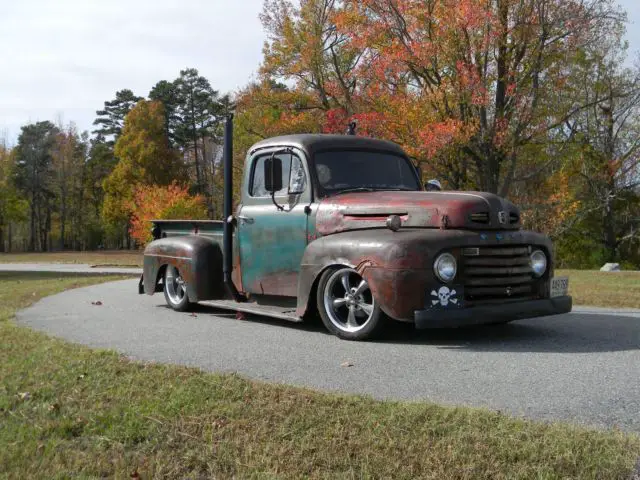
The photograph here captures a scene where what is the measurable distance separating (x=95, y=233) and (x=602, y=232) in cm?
5840

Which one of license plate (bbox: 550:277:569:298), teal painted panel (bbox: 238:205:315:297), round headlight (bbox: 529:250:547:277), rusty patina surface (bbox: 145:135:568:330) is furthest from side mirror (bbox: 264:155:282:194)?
license plate (bbox: 550:277:569:298)

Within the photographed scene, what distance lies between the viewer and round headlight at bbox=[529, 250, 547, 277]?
7.12 m

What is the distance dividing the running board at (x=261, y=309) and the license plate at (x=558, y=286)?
2.57 metres

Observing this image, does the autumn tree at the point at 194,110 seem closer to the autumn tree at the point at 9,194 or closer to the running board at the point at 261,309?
the autumn tree at the point at 9,194

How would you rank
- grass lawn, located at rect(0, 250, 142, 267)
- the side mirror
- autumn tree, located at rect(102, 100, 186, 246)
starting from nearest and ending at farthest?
the side mirror
grass lawn, located at rect(0, 250, 142, 267)
autumn tree, located at rect(102, 100, 186, 246)

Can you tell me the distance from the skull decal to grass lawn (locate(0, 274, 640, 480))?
2.10 metres

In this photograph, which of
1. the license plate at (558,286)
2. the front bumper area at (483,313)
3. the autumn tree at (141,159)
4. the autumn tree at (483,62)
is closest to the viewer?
the front bumper area at (483,313)

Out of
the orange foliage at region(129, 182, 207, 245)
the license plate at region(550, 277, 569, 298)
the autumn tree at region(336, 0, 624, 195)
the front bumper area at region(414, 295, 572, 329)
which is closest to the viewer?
the front bumper area at region(414, 295, 572, 329)

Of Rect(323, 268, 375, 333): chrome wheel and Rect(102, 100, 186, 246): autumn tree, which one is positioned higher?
Rect(102, 100, 186, 246): autumn tree

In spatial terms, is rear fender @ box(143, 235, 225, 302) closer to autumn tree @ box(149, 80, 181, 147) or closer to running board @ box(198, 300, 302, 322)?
running board @ box(198, 300, 302, 322)

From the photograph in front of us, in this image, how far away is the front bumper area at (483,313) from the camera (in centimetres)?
620

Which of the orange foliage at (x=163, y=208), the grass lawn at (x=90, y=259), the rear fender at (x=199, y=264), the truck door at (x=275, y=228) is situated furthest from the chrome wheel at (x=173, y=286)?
the orange foliage at (x=163, y=208)

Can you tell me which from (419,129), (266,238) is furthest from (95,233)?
(266,238)

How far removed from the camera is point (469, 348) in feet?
21.0
